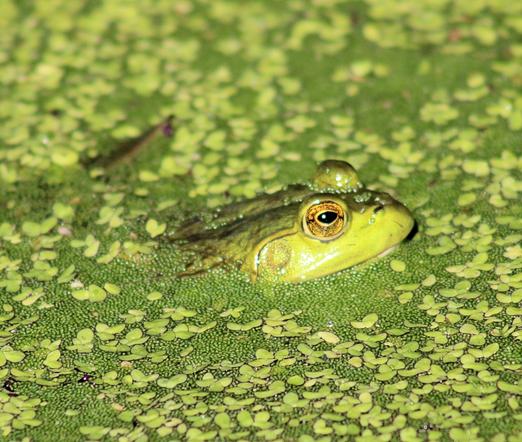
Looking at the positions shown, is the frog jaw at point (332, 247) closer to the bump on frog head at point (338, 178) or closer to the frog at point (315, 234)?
the frog at point (315, 234)

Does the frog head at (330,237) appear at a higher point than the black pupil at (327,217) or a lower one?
lower

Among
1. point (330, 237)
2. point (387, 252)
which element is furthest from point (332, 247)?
point (387, 252)

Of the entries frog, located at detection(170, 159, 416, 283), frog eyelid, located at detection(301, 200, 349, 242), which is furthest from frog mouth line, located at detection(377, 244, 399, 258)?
frog eyelid, located at detection(301, 200, 349, 242)

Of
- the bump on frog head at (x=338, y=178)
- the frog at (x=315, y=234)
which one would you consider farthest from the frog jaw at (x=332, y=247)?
the bump on frog head at (x=338, y=178)

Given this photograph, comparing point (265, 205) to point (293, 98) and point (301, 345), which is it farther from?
point (293, 98)

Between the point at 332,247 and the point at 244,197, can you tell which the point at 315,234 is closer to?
the point at 332,247

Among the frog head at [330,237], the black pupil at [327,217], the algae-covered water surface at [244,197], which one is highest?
the black pupil at [327,217]

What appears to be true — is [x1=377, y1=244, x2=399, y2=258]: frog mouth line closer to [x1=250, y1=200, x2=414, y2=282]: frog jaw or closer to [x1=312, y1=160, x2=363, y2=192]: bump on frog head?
[x1=250, y1=200, x2=414, y2=282]: frog jaw

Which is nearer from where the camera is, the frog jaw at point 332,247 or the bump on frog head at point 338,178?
the frog jaw at point 332,247

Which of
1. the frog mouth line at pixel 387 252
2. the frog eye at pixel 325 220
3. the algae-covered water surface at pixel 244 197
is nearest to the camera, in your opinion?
the algae-covered water surface at pixel 244 197
